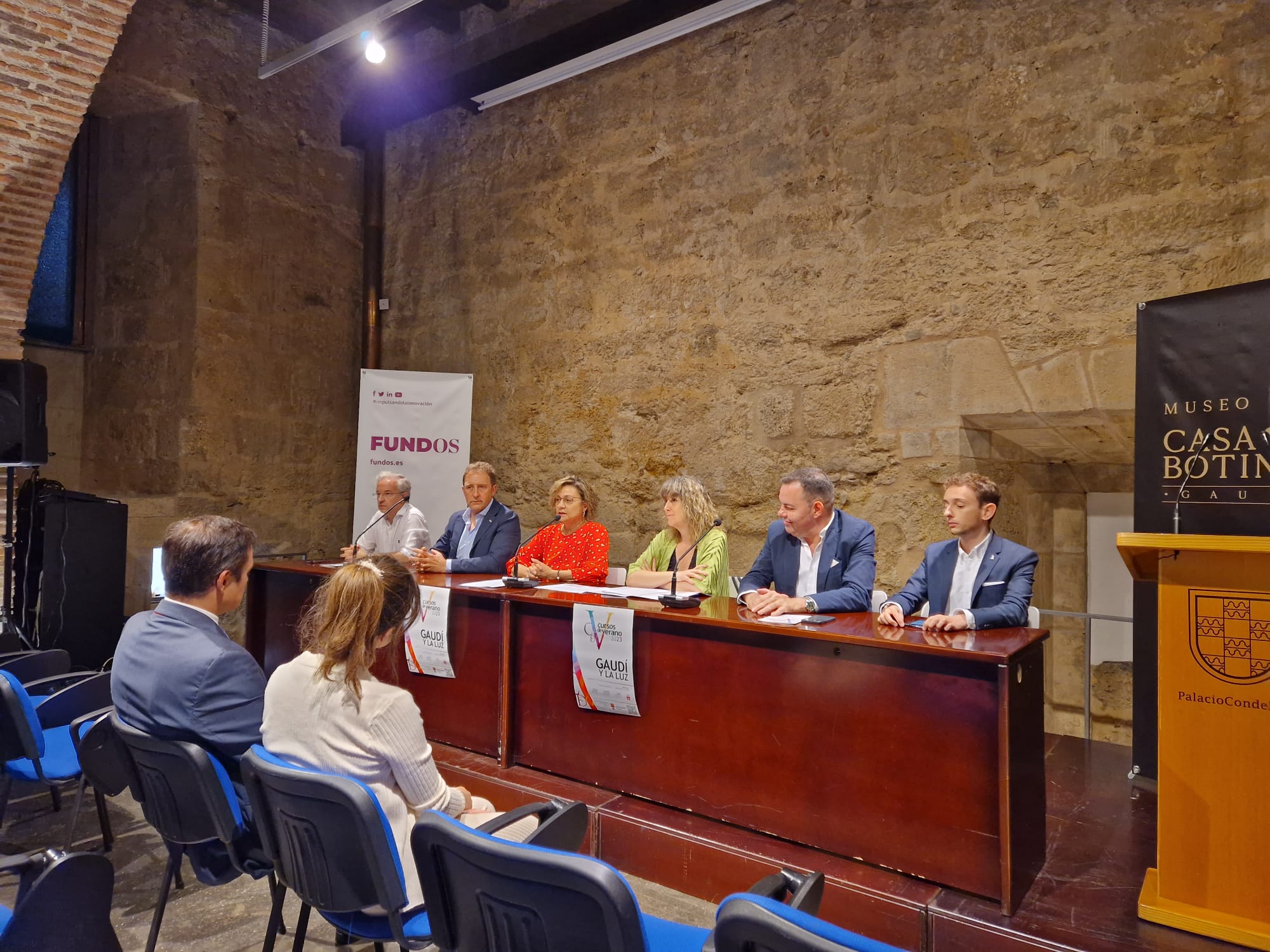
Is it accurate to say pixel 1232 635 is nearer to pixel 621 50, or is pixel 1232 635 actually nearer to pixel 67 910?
pixel 67 910

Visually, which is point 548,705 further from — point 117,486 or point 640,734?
point 117,486

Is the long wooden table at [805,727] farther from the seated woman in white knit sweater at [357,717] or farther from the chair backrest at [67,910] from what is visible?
the chair backrest at [67,910]

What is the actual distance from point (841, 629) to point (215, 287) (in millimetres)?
5518

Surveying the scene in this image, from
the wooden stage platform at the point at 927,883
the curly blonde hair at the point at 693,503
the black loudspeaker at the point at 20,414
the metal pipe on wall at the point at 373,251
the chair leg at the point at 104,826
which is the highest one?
the metal pipe on wall at the point at 373,251

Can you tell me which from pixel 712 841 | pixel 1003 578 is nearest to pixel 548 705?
pixel 712 841

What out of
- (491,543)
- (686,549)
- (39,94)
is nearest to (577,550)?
(491,543)

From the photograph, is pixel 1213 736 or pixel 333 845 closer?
pixel 333 845

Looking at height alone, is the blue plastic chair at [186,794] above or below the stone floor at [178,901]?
above

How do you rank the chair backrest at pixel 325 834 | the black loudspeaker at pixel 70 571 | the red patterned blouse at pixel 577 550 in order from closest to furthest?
the chair backrest at pixel 325 834 → the red patterned blouse at pixel 577 550 → the black loudspeaker at pixel 70 571

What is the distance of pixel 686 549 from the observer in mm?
4070

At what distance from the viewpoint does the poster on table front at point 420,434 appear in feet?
19.9

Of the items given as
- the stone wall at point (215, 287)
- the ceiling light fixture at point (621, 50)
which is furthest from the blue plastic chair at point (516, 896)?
A: the stone wall at point (215, 287)

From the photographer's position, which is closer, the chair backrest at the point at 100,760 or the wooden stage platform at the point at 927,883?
the wooden stage platform at the point at 927,883

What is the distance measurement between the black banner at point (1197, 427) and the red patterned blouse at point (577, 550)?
7.84 feet
